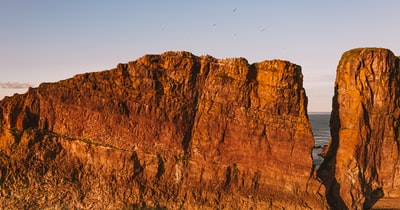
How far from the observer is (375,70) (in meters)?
40.8

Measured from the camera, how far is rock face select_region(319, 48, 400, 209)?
39.2 meters

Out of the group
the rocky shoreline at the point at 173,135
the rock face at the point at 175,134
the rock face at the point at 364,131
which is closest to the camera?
A: the rocky shoreline at the point at 173,135

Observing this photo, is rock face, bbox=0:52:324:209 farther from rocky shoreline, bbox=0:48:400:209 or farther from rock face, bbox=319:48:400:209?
rock face, bbox=319:48:400:209

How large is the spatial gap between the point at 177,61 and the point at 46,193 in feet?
52.4

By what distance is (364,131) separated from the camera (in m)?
40.1

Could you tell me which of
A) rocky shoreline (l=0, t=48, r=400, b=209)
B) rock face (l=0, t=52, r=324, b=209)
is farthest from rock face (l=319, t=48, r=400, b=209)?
rock face (l=0, t=52, r=324, b=209)

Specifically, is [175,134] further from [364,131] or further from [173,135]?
[364,131]

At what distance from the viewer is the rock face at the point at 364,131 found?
39.2 m

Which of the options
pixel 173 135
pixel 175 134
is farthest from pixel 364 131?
pixel 173 135

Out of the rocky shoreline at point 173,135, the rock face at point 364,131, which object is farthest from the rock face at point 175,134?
the rock face at point 364,131

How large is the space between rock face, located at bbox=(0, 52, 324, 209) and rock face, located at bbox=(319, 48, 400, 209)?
13.6 feet

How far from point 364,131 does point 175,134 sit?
18.8 meters

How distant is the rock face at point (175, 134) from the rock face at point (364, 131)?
414 centimetres

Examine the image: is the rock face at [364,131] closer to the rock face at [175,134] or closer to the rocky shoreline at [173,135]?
the rocky shoreline at [173,135]
